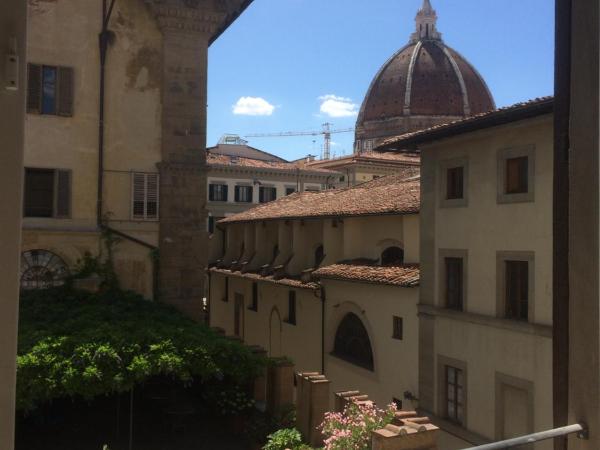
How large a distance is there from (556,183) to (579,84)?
45 centimetres

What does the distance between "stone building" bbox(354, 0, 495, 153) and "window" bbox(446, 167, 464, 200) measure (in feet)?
195

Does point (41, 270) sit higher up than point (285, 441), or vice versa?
point (41, 270)

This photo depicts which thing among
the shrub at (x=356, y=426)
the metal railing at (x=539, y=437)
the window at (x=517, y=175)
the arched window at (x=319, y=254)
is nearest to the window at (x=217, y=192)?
the arched window at (x=319, y=254)

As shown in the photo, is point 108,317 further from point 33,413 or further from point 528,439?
point 528,439

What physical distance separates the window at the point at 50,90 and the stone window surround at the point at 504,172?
10586 millimetres

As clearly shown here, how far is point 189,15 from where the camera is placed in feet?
54.3

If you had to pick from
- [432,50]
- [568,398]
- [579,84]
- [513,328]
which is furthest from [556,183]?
[432,50]

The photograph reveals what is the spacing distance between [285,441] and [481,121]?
8532 millimetres

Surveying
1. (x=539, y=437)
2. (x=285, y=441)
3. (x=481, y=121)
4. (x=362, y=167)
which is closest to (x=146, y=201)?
(x=285, y=441)

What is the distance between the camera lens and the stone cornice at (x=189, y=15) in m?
16.2

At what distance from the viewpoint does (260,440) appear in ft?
39.4

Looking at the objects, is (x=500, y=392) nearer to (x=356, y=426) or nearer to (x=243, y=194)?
(x=356, y=426)

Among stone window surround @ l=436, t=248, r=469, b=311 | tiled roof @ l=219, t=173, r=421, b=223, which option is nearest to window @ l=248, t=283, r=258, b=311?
tiled roof @ l=219, t=173, r=421, b=223

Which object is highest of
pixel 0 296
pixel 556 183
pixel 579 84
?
pixel 579 84
